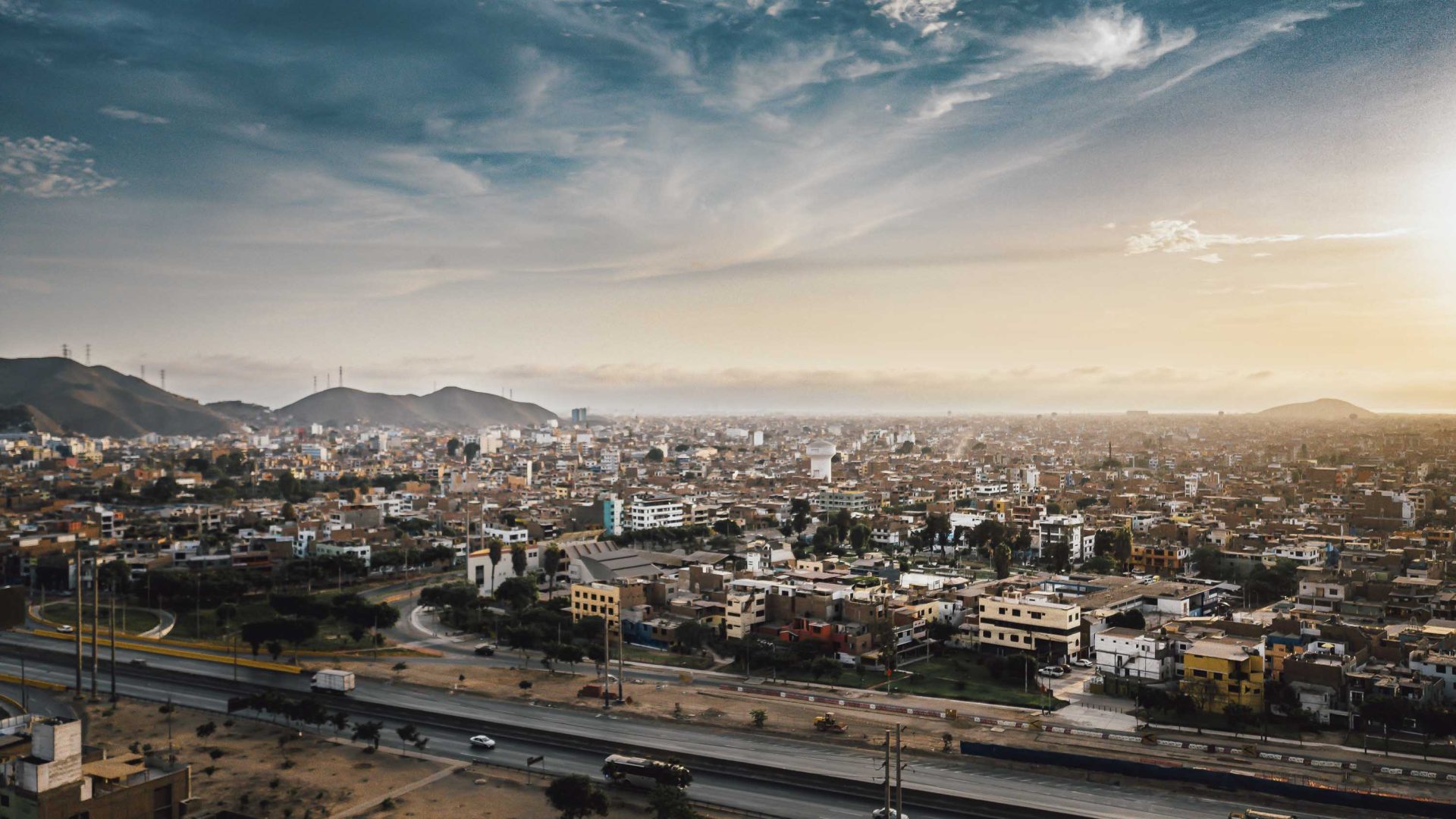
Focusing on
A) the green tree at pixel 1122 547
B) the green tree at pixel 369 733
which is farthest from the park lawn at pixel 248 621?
the green tree at pixel 1122 547

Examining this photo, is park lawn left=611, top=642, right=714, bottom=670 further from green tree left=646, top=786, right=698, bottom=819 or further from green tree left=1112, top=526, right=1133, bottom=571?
green tree left=1112, top=526, right=1133, bottom=571

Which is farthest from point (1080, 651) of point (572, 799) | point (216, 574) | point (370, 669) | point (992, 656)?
point (216, 574)

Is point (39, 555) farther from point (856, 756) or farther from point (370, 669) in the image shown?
point (856, 756)

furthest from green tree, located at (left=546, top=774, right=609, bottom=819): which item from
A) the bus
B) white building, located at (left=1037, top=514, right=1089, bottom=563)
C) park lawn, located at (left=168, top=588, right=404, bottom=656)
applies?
white building, located at (left=1037, top=514, right=1089, bottom=563)

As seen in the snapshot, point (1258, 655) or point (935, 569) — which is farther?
point (935, 569)

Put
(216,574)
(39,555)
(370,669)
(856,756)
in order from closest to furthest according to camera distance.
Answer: (856,756) → (370,669) → (216,574) → (39,555)

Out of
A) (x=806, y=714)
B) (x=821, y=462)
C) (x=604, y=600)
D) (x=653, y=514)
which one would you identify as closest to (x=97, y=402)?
(x=821, y=462)
